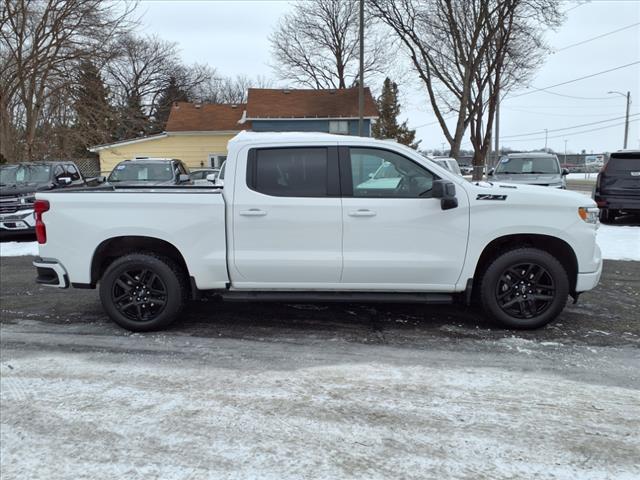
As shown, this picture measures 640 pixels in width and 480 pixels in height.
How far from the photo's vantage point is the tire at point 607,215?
12316 millimetres

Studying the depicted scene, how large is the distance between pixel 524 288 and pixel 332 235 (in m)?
1.87

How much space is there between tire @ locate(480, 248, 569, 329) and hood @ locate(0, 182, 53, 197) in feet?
32.7

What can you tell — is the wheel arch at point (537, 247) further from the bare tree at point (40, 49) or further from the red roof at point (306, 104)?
the red roof at point (306, 104)

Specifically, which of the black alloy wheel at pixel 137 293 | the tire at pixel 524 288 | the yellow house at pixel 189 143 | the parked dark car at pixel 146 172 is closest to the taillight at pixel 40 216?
the black alloy wheel at pixel 137 293

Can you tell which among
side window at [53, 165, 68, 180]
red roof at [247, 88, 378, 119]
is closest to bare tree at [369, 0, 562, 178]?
red roof at [247, 88, 378, 119]

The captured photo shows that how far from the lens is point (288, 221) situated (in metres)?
4.70

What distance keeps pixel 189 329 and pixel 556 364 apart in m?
3.35

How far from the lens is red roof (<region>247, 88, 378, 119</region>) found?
30.1m

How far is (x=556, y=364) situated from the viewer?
407 cm

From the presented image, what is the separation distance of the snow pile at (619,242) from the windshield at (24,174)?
1186cm

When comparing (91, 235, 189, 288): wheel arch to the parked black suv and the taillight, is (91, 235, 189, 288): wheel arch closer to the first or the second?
the taillight

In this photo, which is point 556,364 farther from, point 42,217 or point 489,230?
point 42,217

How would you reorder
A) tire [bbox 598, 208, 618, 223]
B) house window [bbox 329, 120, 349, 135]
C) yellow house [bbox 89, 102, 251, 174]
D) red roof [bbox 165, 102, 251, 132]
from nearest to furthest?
tire [bbox 598, 208, 618, 223] → house window [bbox 329, 120, 349, 135] → yellow house [bbox 89, 102, 251, 174] → red roof [bbox 165, 102, 251, 132]

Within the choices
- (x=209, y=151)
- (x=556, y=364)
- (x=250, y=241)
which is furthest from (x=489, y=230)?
(x=209, y=151)
